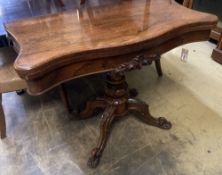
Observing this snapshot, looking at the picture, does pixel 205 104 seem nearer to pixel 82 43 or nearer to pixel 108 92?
pixel 108 92

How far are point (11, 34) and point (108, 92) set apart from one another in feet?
2.03

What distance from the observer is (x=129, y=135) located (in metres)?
1.48

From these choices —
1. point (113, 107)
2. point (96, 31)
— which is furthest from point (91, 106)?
point (96, 31)

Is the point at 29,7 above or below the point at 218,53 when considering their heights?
above

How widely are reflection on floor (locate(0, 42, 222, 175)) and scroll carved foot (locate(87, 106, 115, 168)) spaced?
0.05m

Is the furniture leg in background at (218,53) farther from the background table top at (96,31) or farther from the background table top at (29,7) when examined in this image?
the background table top at (29,7)

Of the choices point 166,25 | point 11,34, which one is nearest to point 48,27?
point 11,34

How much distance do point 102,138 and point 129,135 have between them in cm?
22

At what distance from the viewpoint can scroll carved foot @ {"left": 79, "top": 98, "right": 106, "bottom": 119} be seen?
1.43 metres

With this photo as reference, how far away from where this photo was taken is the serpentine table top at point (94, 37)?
0.76 metres

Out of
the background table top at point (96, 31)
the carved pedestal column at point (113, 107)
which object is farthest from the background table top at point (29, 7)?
the carved pedestal column at point (113, 107)

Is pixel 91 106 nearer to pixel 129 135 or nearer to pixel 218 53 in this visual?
pixel 129 135

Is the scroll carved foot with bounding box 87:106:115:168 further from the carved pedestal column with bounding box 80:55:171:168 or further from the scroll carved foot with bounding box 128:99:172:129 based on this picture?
the scroll carved foot with bounding box 128:99:172:129

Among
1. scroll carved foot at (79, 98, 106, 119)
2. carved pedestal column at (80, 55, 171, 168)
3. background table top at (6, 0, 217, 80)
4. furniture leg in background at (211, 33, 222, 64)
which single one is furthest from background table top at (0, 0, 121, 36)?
furniture leg in background at (211, 33, 222, 64)
